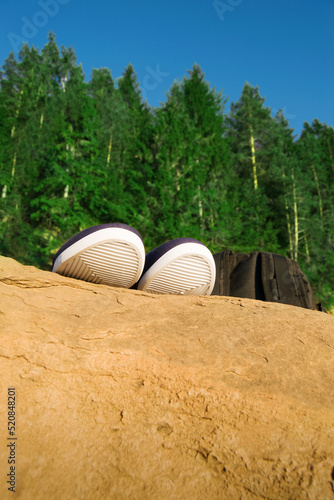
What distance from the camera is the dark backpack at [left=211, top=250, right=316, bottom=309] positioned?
8.13ft

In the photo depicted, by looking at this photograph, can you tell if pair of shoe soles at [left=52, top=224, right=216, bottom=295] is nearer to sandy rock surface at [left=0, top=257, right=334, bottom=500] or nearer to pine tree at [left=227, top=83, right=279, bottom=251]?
sandy rock surface at [left=0, top=257, right=334, bottom=500]

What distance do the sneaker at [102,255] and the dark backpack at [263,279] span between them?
3.52 ft

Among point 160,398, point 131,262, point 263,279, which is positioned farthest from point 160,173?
point 160,398

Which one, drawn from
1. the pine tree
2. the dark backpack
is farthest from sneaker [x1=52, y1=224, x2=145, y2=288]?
the pine tree

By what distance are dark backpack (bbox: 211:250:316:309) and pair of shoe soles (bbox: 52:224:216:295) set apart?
28.9 inches

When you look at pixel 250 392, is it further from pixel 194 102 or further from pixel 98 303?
pixel 194 102

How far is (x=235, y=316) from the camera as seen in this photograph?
135 centimetres

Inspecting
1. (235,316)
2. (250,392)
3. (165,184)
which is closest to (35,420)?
(250,392)

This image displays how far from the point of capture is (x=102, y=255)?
5.55ft

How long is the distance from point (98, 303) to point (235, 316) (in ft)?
1.85

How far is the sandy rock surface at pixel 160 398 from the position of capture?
0.76 metres

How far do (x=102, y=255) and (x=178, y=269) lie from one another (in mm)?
440

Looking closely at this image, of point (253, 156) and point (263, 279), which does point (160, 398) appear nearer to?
point (263, 279)

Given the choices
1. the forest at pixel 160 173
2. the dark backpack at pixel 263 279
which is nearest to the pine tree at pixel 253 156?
the forest at pixel 160 173
